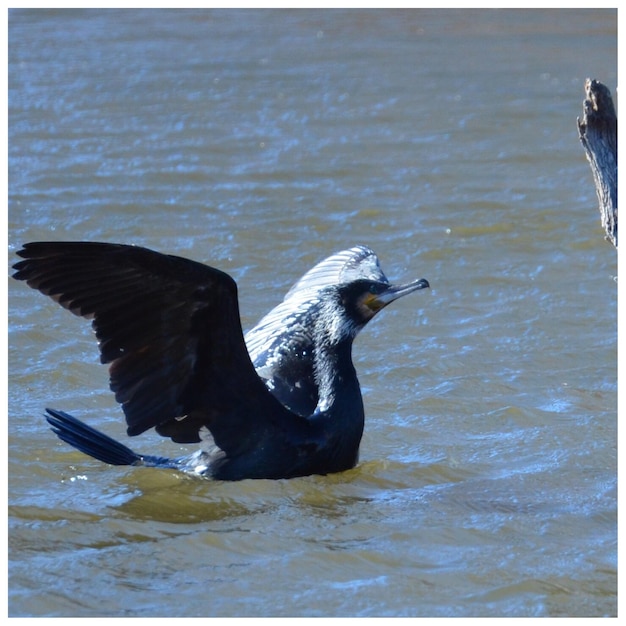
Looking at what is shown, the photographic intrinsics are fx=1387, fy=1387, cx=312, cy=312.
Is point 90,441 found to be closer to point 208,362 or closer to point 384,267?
point 208,362

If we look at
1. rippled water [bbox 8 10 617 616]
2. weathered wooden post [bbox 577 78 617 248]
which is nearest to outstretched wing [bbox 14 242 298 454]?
rippled water [bbox 8 10 617 616]

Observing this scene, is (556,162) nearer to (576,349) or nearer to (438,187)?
(438,187)

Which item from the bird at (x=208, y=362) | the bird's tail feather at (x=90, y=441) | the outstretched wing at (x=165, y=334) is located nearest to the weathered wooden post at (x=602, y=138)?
the bird at (x=208, y=362)

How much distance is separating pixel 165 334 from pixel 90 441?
1.92ft

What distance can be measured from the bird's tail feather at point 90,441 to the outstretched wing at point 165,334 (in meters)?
0.16

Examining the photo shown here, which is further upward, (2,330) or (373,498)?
(2,330)

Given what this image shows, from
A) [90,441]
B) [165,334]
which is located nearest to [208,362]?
[165,334]

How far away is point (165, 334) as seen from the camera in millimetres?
5238

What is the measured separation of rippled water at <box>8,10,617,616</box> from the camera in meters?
4.92

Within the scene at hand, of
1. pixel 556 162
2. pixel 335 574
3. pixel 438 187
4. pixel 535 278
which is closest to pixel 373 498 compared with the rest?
pixel 335 574

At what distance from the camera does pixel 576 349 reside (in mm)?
7324

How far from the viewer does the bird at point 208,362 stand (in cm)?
508

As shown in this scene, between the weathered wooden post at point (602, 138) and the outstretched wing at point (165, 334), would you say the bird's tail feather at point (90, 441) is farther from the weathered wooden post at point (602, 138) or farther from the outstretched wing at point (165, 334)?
the weathered wooden post at point (602, 138)
